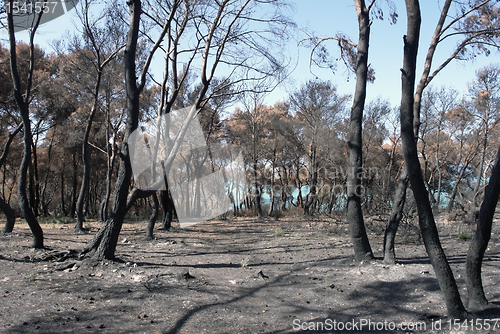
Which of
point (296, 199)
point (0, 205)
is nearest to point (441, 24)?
point (0, 205)

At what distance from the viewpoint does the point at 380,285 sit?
4617 mm

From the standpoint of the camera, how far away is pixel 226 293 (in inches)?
172

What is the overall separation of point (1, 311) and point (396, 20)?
22.8ft

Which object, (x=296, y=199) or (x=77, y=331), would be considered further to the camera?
(x=296, y=199)

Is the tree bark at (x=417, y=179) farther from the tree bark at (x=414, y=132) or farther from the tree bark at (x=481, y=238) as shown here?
the tree bark at (x=414, y=132)

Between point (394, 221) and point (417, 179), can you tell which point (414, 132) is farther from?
point (417, 179)

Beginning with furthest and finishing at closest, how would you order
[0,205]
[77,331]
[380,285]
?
[0,205], [380,285], [77,331]

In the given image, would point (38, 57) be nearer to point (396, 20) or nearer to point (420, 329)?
point (396, 20)

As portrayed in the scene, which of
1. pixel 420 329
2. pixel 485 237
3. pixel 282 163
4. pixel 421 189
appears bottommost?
pixel 420 329

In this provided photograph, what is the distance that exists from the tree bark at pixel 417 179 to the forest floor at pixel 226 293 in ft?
0.95

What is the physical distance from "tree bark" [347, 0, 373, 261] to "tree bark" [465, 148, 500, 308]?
7.46 feet

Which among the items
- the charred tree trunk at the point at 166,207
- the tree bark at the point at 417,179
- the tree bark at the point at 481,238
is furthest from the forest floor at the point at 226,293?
the charred tree trunk at the point at 166,207

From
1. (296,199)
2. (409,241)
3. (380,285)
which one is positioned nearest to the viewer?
(380,285)

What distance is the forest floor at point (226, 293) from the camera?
3393 millimetres
